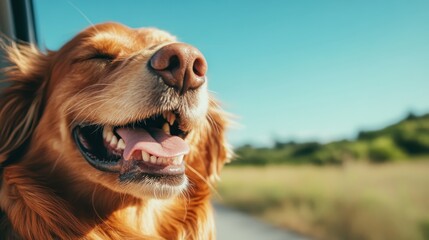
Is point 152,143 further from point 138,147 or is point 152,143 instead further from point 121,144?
point 121,144

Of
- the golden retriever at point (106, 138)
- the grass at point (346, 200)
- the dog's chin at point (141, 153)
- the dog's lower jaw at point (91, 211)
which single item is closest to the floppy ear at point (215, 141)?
the golden retriever at point (106, 138)

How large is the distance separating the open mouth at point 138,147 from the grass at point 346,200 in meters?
2.15

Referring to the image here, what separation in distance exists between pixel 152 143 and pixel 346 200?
5222 millimetres

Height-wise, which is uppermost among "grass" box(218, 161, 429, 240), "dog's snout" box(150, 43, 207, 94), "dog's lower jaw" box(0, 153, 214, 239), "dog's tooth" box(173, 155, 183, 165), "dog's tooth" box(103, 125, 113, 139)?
"grass" box(218, 161, 429, 240)

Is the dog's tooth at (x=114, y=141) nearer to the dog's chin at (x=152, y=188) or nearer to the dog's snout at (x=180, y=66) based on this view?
the dog's chin at (x=152, y=188)

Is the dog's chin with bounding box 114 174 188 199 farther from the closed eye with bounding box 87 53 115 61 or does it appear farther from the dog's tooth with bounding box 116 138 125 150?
the closed eye with bounding box 87 53 115 61

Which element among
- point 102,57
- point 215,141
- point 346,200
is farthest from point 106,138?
point 346,200

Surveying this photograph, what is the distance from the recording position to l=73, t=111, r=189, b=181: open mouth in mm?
1705

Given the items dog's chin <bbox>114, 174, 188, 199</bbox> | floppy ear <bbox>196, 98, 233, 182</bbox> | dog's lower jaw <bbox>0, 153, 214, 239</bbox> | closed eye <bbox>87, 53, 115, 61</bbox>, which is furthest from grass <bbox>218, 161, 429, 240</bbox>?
dog's chin <bbox>114, 174, 188, 199</bbox>

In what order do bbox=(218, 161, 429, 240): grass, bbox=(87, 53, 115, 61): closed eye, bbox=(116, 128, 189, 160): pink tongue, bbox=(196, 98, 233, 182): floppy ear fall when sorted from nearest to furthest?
bbox=(116, 128, 189, 160): pink tongue → bbox=(87, 53, 115, 61): closed eye → bbox=(196, 98, 233, 182): floppy ear → bbox=(218, 161, 429, 240): grass

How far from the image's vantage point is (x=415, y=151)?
35.4 feet

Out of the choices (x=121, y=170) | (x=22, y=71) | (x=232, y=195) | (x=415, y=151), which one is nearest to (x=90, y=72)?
(x=22, y=71)

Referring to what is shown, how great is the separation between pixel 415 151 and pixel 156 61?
1053 cm

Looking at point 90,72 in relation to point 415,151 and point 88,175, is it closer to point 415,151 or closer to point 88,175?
point 88,175
